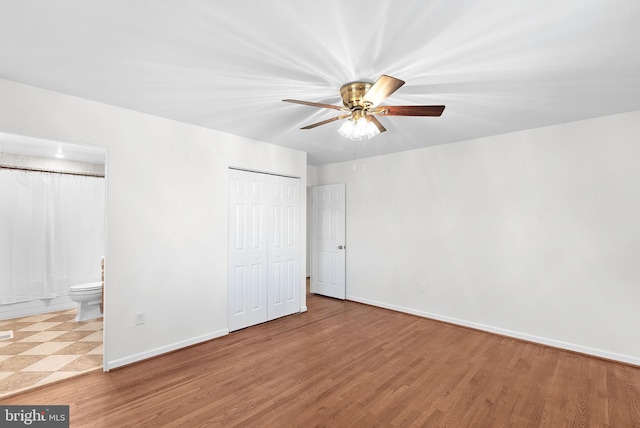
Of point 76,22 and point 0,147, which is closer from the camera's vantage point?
point 76,22

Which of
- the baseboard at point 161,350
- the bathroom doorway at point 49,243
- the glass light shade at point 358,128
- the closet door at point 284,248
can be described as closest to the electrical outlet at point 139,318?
the baseboard at point 161,350

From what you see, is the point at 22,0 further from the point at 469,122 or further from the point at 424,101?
the point at 469,122

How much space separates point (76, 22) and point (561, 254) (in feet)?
15.0

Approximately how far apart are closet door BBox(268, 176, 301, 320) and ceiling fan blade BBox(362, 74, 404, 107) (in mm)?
2403

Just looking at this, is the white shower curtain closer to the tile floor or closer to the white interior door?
the tile floor

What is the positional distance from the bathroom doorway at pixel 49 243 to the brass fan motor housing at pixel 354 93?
136 inches

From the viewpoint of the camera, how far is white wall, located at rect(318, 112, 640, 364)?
296 centimetres

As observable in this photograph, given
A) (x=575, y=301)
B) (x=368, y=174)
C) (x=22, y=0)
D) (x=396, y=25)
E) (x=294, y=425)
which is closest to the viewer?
(x=22, y=0)

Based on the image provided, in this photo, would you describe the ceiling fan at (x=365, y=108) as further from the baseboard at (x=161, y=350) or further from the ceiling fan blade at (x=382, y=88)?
the baseboard at (x=161, y=350)

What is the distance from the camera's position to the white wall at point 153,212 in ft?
8.43

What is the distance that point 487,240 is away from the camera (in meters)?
3.77

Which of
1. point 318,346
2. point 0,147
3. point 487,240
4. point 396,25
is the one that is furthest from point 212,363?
point 0,147

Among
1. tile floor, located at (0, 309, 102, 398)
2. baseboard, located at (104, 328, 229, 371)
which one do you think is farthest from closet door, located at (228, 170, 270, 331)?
tile floor, located at (0, 309, 102, 398)

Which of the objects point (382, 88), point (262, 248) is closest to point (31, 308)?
point (262, 248)
